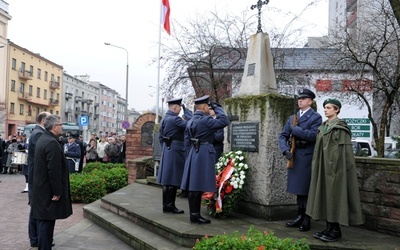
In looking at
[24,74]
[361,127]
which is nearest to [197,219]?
[361,127]

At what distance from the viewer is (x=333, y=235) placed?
502 cm

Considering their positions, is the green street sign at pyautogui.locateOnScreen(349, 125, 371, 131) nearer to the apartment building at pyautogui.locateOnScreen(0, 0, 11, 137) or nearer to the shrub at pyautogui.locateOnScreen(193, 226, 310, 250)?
the shrub at pyautogui.locateOnScreen(193, 226, 310, 250)

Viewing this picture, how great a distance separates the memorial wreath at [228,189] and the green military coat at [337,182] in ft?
4.29

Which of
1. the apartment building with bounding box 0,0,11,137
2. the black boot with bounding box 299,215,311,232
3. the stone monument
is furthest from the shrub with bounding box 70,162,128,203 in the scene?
the apartment building with bounding box 0,0,11,137

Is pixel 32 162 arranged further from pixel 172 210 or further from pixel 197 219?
pixel 197 219

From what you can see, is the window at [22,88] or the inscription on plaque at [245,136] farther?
the window at [22,88]

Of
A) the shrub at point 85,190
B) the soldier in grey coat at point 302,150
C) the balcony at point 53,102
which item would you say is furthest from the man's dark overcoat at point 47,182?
the balcony at point 53,102

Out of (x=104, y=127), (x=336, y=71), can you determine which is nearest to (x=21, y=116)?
(x=104, y=127)

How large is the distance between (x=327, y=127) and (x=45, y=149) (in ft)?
11.8

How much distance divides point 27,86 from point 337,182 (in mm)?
62447

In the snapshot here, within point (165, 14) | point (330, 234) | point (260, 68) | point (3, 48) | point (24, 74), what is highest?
point (3, 48)

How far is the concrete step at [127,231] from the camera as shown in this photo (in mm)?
5485

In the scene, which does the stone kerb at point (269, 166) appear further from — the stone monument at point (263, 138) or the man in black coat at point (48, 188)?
the man in black coat at point (48, 188)

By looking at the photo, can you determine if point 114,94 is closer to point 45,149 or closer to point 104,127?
point 104,127
